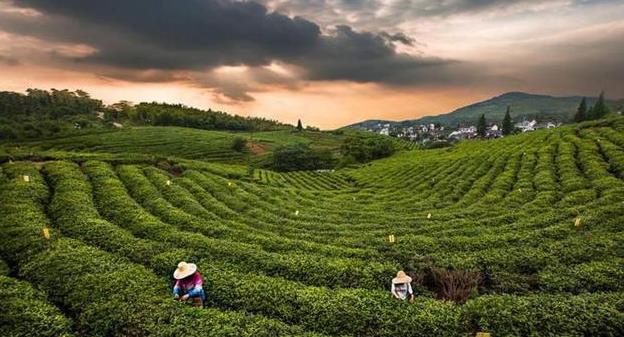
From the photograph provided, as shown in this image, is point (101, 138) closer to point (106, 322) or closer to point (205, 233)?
point (205, 233)

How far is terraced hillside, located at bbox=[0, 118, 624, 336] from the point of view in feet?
28.1

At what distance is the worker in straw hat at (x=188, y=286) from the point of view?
9.69 meters

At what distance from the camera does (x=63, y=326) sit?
8.56 metres

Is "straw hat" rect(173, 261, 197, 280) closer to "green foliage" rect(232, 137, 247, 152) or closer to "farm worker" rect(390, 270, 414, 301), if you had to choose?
"farm worker" rect(390, 270, 414, 301)

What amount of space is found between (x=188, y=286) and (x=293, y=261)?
12.4 feet

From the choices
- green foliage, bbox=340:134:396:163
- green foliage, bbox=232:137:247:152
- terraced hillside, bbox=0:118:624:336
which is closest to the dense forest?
green foliage, bbox=232:137:247:152

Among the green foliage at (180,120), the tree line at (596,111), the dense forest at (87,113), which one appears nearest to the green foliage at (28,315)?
the tree line at (596,111)

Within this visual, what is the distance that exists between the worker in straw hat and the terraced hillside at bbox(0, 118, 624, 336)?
38cm

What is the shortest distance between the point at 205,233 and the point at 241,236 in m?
1.77

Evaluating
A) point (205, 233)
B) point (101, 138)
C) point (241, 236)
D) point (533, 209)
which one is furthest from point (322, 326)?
point (101, 138)

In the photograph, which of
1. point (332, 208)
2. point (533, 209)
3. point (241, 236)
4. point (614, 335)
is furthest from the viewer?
point (332, 208)

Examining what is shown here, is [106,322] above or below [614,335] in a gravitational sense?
below

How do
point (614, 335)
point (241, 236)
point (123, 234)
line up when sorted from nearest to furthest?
point (614, 335), point (123, 234), point (241, 236)

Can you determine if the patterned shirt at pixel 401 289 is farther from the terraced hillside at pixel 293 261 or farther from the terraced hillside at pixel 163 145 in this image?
the terraced hillside at pixel 163 145
